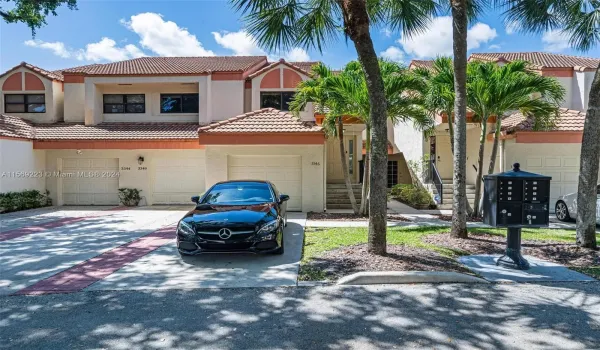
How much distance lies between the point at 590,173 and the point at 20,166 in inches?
715

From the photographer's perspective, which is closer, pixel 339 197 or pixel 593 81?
pixel 593 81

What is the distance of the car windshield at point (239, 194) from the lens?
8099 mm

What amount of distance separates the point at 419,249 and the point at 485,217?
1.43 m

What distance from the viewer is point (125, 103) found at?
18.7 m

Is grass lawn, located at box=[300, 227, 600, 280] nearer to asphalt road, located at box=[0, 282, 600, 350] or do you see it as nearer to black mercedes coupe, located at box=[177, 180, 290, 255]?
black mercedes coupe, located at box=[177, 180, 290, 255]

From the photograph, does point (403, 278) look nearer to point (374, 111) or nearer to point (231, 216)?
point (374, 111)

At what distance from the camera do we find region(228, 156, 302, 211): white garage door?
14055 mm

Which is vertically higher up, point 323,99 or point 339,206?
point 323,99

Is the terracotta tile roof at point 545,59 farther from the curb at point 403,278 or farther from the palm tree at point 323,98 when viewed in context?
the curb at point 403,278

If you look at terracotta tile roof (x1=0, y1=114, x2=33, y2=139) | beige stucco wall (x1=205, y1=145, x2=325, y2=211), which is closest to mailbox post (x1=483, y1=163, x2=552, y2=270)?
beige stucco wall (x1=205, y1=145, x2=325, y2=211)

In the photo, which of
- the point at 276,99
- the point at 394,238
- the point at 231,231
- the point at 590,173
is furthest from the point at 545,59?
the point at 231,231

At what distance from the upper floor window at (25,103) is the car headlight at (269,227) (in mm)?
16985

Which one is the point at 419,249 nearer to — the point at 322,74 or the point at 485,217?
the point at 485,217

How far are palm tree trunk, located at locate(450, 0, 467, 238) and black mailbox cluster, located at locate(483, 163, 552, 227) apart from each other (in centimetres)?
232
